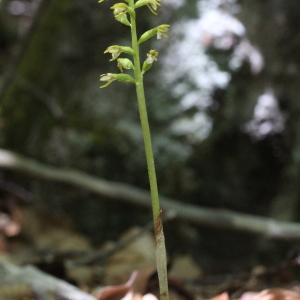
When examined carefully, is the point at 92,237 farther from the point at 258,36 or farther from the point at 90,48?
the point at 258,36

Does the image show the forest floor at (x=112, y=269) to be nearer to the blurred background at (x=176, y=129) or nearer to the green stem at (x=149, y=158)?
the blurred background at (x=176, y=129)

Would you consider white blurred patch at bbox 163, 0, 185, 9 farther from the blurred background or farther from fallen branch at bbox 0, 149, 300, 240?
fallen branch at bbox 0, 149, 300, 240

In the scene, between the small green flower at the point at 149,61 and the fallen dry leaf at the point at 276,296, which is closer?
the small green flower at the point at 149,61

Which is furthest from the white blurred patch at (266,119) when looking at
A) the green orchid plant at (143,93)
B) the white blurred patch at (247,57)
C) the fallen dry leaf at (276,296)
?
the green orchid plant at (143,93)

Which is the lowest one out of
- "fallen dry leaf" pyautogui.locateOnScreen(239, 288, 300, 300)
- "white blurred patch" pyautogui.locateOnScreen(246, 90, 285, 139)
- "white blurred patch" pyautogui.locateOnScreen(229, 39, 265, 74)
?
"fallen dry leaf" pyautogui.locateOnScreen(239, 288, 300, 300)

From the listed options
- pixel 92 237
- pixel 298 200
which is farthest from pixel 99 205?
pixel 298 200

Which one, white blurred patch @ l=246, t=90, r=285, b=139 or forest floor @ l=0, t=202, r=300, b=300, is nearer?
forest floor @ l=0, t=202, r=300, b=300

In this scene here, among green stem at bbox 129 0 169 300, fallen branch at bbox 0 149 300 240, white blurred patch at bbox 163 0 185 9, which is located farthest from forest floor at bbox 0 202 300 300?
white blurred patch at bbox 163 0 185 9
